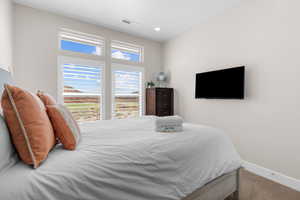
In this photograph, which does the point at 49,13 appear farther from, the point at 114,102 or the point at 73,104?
the point at 114,102

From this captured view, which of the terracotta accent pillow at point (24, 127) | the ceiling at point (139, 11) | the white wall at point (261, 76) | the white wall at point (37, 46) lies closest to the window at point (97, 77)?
the white wall at point (37, 46)

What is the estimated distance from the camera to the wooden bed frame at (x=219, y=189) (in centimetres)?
118

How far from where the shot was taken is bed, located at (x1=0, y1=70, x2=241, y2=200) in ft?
2.20

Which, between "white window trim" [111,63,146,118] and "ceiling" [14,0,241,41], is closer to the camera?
"ceiling" [14,0,241,41]

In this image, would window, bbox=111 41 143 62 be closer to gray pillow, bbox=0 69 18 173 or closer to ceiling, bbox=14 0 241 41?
ceiling, bbox=14 0 241 41

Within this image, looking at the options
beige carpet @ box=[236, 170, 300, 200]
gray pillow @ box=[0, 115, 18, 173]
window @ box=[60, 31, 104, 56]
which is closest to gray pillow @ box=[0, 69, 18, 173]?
gray pillow @ box=[0, 115, 18, 173]

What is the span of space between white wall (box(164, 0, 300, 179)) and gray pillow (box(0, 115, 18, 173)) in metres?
2.80

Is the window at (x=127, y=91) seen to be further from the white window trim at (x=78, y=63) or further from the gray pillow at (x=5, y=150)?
the gray pillow at (x=5, y=150)

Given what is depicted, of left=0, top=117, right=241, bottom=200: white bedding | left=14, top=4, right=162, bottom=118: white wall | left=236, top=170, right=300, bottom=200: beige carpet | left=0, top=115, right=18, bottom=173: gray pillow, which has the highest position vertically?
left=14, top=4, right=162, bottom=118: white wall

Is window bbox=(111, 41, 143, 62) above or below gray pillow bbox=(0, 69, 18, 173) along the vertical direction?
above

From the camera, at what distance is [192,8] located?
2564 millimetres

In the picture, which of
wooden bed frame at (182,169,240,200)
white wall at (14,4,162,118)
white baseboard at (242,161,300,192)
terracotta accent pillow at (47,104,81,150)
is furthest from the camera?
white wall at (14,4,162,118)

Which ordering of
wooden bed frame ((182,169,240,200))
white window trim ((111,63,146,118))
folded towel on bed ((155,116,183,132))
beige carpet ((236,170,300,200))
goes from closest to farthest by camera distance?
wooden bed frame ((182,169,240,200)) < folded towel on bed ((155,116,183,132)) < beige carpet ((236,170,300,200)) < white window trim ((111,63,146,118))

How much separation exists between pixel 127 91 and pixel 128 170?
2.92m
